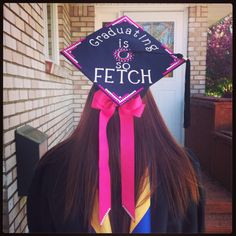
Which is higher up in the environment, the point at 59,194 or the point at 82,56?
the point at 82,56

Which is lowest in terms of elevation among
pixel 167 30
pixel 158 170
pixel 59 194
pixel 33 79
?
pixel 59 194

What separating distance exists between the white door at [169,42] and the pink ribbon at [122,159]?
3.48m

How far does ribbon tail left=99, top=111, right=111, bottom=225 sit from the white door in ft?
11.5

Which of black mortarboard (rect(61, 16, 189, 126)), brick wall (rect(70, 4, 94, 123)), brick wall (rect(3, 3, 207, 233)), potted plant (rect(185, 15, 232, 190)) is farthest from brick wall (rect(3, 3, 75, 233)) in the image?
potted plant (rect(185, 15, 232, 190))

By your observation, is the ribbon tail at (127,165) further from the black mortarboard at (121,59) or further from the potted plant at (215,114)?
the potted plant at (215,114)

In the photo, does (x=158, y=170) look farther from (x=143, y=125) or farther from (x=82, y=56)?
(x=82, y=56)

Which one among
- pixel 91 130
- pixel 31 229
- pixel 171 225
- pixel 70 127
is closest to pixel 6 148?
pixel 31 229

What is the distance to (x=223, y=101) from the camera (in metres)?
3.55

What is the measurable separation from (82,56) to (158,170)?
596mm

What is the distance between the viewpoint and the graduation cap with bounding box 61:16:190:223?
1.29 m

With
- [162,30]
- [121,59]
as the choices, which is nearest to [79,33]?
[162,30]

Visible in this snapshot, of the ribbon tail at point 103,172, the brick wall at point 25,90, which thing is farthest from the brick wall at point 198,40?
the ribbon tail at point 103,172

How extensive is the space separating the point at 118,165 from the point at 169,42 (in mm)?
3896

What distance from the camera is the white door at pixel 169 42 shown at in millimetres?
4715
